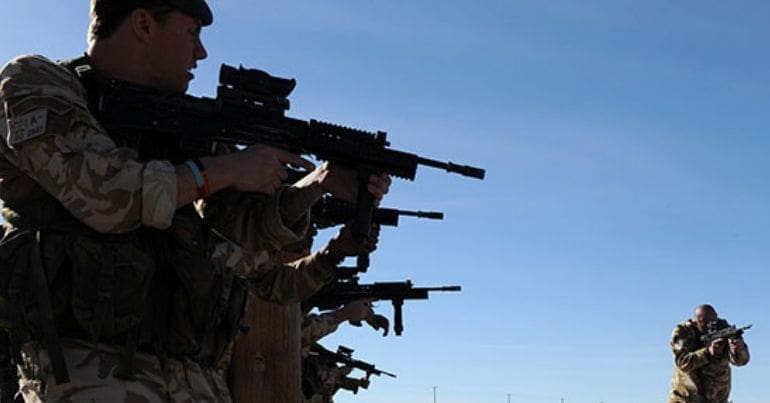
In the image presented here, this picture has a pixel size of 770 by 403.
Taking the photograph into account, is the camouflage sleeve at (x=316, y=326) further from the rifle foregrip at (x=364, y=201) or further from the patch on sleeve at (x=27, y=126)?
the patch on sleeve at (x=27, y=126)

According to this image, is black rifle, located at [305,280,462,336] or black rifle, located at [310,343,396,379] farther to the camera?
black rifle, located at [310,343,396,379]

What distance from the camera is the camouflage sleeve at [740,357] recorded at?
1524cm

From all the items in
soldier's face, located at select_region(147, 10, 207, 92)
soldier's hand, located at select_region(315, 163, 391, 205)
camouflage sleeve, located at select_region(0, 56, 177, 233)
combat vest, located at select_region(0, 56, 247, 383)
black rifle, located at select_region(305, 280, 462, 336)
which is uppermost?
black rifle, located at select_region(305, 280, 462, 336)

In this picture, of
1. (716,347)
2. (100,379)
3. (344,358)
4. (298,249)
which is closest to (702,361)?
(716,347)

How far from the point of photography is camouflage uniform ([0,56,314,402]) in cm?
305

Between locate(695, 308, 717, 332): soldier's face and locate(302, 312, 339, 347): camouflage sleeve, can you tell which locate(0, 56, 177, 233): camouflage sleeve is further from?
locate(695, 308, 717, 332): soldier's face

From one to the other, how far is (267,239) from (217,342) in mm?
470

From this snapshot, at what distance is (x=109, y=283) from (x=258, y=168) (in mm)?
573

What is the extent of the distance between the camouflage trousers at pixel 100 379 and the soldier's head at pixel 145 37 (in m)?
0.89

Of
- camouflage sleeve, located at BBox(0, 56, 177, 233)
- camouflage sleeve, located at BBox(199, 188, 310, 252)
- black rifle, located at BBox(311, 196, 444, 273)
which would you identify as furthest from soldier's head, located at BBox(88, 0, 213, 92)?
black rifle, located at BBox(311, 196, 444, 273)

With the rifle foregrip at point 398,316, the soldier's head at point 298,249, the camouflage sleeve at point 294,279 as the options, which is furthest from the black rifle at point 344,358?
the camouflage sleeve at point 294,279

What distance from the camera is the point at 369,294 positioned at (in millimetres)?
12375

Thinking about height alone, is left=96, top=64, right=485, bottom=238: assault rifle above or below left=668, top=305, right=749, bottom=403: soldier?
below

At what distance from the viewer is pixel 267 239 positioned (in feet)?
12.5
